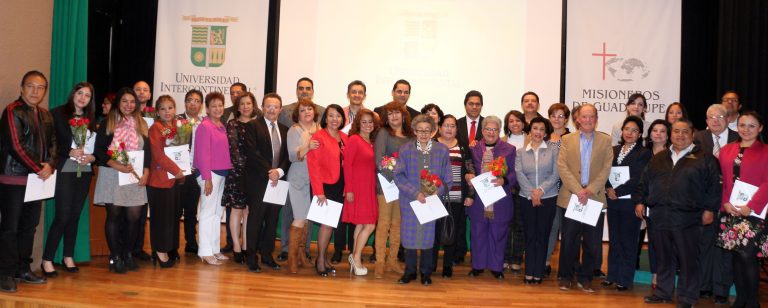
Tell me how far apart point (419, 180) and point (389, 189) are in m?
0.27

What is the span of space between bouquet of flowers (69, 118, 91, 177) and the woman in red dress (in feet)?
6.49

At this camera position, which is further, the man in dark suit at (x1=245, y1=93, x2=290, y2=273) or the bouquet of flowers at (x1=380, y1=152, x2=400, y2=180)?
the man in dark suit at (x1=245, y1=93, x2=290, y2=273)

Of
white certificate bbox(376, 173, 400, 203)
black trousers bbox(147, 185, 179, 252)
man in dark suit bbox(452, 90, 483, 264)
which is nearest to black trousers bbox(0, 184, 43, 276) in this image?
black trousers bbox(147, 185, 179, 252)

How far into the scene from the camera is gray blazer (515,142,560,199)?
218 inches

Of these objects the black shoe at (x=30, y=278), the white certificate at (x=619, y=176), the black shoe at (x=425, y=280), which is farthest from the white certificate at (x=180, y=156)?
the white certificate at (x=619, y=176)

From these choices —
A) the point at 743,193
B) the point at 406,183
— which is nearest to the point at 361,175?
the point at 406,183

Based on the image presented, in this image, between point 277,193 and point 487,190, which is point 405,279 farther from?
point 277,193

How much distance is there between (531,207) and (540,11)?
3.36 metres

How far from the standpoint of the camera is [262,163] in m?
5.73

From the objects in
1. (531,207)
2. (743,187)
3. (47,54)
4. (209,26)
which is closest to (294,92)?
(209,26)

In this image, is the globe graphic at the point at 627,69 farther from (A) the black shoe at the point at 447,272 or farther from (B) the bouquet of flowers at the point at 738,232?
(A) the black shoe at the point at 447,272

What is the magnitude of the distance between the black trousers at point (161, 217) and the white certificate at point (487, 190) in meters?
2.54

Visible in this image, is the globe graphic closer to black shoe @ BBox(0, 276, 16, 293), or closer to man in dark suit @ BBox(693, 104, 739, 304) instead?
man in dark suit @ BBox(693, 104, 739, 304)

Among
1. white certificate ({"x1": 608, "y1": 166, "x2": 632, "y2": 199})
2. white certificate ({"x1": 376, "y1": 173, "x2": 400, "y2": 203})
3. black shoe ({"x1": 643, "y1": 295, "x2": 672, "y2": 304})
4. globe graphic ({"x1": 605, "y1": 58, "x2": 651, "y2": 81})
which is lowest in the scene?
black shoe ({"x1": 643, "y1": 295, "x2": 672, "y2": 304})
